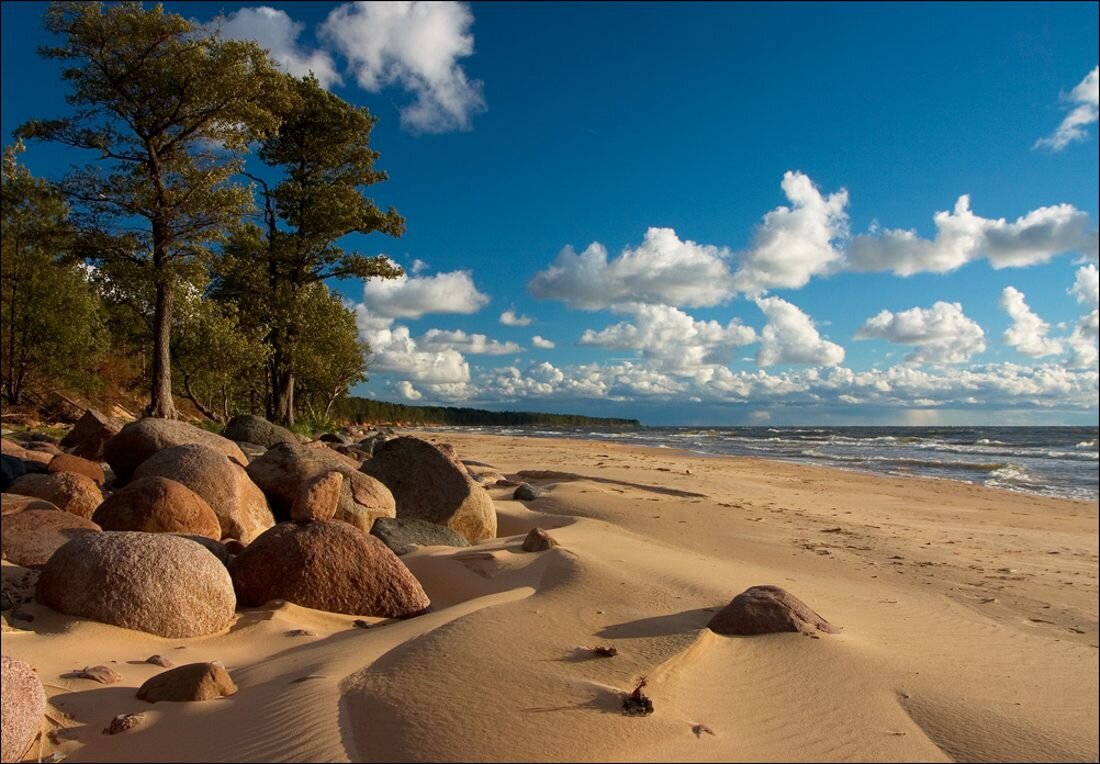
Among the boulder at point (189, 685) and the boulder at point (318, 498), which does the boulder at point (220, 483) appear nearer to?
the boulder at point (318, 498)

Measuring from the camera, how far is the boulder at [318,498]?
25.3ft

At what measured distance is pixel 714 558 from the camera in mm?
8203

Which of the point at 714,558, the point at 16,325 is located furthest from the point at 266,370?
the point at 714,558

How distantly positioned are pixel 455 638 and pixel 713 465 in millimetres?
21430

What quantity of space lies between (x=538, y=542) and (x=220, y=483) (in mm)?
3452

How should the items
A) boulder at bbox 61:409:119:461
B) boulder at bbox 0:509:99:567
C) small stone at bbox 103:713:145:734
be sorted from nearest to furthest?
small stone at bbox 103:713:145:734
boulder at bbox 0:509:99:567
boulder at bbox 61:409:119:461

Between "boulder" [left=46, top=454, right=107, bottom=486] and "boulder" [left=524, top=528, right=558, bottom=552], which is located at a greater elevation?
"boulder" [left=46, top=454, right=107, bottom=486]

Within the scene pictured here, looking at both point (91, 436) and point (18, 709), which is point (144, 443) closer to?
point (91, 436)

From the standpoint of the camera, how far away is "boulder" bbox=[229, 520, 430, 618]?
5375 mm

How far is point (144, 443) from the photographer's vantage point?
916cm

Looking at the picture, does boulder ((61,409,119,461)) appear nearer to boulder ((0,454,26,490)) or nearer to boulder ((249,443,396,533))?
boulder ((0,454,26,490))

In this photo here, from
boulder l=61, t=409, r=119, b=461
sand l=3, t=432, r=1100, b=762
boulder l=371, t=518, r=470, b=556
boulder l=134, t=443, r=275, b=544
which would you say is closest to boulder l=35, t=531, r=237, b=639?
sand l=3, t=432, r=1100, b=762

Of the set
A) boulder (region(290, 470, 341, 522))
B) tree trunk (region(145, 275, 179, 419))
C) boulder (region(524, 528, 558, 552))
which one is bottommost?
boulder (region(524, 528, 558, 552))

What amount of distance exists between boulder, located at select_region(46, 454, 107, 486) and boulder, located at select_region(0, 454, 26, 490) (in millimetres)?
273
